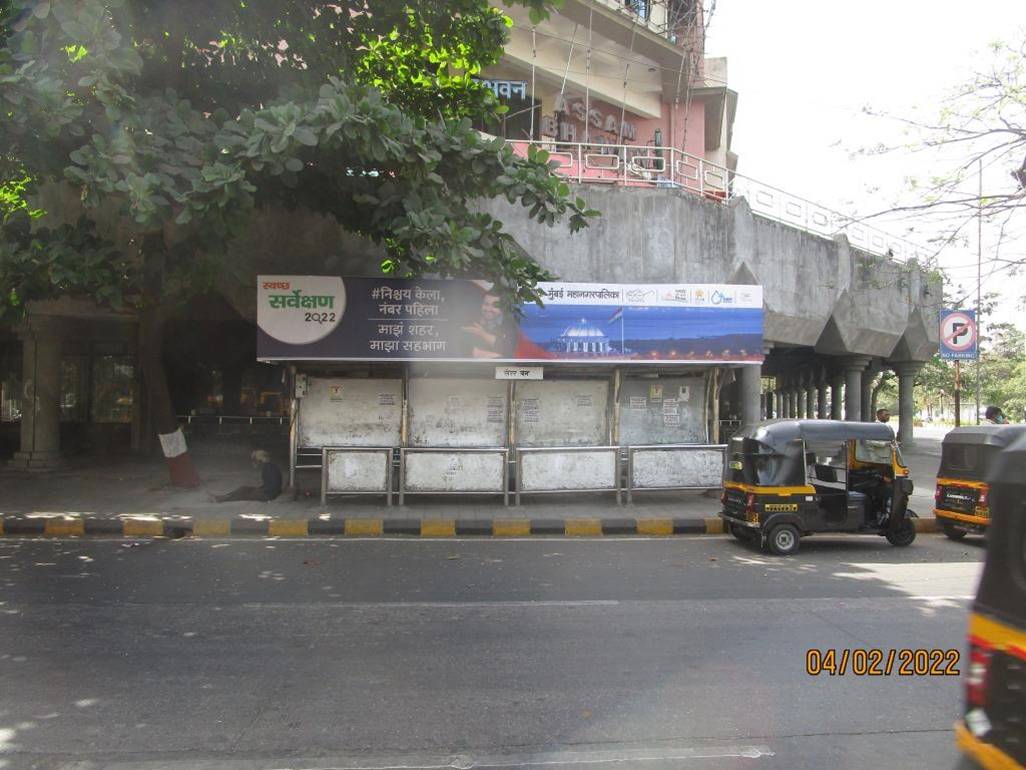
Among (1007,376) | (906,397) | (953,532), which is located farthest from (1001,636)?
(1007,376)

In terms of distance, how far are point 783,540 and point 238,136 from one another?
7.76 meters

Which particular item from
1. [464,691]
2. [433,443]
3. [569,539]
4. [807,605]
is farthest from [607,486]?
[464,691]

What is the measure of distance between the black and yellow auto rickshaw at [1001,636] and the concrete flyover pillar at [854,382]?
62.0 ft

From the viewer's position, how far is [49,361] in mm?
14234

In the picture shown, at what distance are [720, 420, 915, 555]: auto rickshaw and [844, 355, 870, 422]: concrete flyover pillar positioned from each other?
38.5 ft

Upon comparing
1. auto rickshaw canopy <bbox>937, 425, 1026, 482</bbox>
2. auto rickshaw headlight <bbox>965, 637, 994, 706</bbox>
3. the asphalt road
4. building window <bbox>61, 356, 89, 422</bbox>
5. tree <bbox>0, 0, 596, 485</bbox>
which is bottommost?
the asphalt road

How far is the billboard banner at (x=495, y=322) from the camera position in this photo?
35.0 ft

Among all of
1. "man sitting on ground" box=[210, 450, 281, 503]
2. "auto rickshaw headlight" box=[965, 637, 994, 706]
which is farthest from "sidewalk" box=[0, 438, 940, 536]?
"auto rickshaw headlight" box=[965, 637, 994, 706]

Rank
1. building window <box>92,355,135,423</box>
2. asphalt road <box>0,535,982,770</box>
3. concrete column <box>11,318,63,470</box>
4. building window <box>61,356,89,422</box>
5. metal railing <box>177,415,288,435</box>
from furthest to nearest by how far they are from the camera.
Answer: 1. building window <box>92,355,135,423</box>
2. building window <box>61,356,89,422</box>
3. metal railing <box>177,415,288,435</box>
4. concrete column <box>11,318,63,470</box>
5. asphalt road <box>0,535,982,770</box>

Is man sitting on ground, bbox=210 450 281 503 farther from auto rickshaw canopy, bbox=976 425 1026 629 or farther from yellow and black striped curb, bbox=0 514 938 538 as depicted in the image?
auto rickshaw canopy, bbox=976 425 1026 629

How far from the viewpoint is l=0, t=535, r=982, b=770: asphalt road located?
3.51 metres

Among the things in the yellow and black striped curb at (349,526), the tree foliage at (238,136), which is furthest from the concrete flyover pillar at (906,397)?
the tree foliage at (238,136)

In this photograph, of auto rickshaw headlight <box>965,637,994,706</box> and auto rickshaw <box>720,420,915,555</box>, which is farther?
auto rickshaw <box>720,420,915,555</box>
